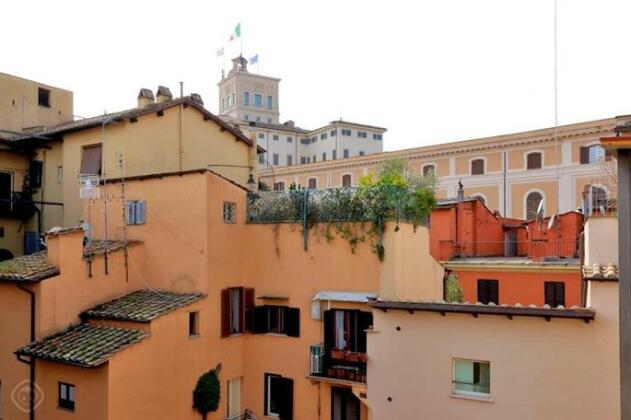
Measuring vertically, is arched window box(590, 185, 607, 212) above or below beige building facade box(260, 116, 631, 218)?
below

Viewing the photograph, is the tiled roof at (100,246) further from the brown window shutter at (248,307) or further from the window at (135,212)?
the brown window shutter at (248,307)

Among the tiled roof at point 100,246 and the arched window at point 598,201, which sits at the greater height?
the arched window at point 598,201

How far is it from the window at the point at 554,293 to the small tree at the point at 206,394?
1407 centimetres

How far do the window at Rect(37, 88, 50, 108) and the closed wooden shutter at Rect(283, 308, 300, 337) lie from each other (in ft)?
59.9

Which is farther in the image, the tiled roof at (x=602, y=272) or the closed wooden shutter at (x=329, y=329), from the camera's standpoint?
the closed wooden shutter at (x=329, y=329)

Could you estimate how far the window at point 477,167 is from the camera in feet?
153

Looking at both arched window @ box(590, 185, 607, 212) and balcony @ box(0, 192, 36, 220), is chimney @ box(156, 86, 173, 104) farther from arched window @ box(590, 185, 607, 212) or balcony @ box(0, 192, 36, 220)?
arched window @ box(590, 185, 607, 212)

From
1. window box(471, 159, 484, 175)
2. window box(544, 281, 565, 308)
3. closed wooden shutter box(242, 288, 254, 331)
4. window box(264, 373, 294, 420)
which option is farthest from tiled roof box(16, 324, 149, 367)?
window box(471, 159, 484, 175)

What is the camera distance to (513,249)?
29.3 m

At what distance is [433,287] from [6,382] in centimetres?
1352

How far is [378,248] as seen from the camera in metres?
13.8

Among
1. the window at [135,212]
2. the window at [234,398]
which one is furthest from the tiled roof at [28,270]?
the window at [234,398]

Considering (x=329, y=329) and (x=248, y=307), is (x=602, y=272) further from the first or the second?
(x=248, y=307)

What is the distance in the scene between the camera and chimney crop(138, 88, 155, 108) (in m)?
22.1
